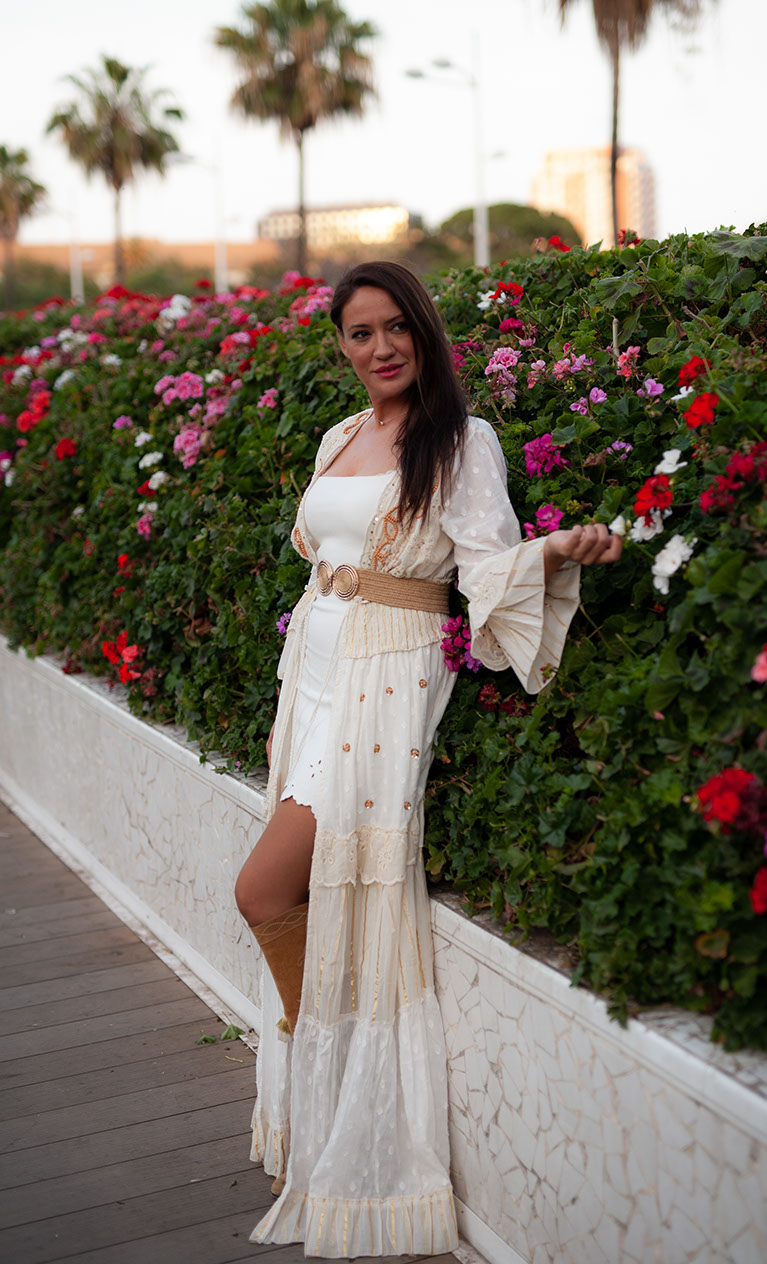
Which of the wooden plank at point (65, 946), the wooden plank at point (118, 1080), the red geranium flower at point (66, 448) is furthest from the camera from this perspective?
the red geranium flower at point (66, 448)

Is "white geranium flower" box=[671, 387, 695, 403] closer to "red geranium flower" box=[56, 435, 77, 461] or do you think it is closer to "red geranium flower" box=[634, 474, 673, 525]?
"red geranium flower" box=[634, 474, 673, 525]

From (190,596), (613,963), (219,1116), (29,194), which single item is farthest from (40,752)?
(29,194)

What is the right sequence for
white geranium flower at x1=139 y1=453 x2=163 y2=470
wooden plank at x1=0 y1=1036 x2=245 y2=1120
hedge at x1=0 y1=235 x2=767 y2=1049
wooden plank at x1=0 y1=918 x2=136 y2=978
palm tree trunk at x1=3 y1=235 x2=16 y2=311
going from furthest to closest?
palm tree trunk at x1=3 y1=235 x2=16 y2=311, white geranium flower at x1=139 y1=453 x2=163 y2=470, wooden plank at x1=0 y1=918 x2=136 y2=978, wooden plank at x1=0 y1=1036 x2=245 y2=1120, hedge at x1=0 y1=235 x2=767 y2=1049

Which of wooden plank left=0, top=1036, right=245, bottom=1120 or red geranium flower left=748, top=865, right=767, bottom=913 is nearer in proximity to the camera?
red geranium flower left=748, top=865, right=767, bottom=913

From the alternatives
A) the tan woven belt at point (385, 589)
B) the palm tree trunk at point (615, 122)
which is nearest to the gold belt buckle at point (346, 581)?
the tan woven belt at point (385, 589)

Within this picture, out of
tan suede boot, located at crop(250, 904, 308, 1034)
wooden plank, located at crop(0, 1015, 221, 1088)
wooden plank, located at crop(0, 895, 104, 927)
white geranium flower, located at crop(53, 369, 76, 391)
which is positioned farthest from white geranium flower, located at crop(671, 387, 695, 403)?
Result: white geranium flower, located at crop(53, 369, 76, 391)

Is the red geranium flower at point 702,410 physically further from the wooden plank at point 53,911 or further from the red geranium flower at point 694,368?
the wooden plank at point 53,911

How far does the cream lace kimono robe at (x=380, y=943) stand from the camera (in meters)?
2.42

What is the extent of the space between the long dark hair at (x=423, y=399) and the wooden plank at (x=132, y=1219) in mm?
1499

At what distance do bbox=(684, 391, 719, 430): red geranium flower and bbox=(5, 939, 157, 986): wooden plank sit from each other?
8.51 feet

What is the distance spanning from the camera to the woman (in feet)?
7.92

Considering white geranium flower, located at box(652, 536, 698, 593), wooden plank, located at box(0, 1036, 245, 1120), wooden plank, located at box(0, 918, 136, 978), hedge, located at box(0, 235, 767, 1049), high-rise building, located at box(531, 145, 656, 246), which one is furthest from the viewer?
high-rise building, located at box(531, 145, 656, 246)

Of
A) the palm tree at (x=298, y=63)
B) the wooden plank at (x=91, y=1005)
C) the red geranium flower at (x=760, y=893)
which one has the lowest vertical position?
the wooden plank at (x=91, y=1005)

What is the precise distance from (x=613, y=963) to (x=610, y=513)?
0.89 meters
